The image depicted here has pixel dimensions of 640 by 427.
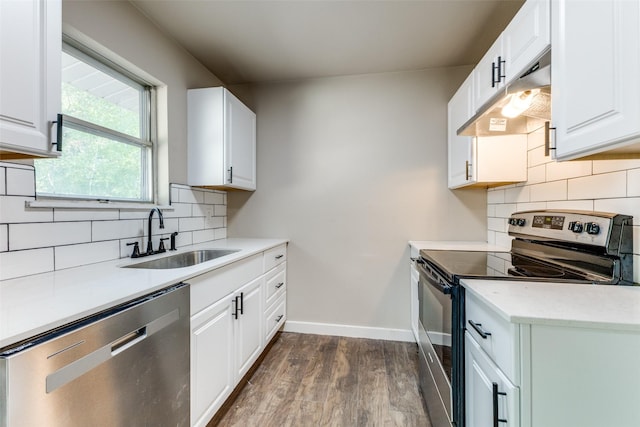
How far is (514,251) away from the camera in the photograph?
1.85m

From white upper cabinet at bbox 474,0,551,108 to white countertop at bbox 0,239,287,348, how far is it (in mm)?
1778

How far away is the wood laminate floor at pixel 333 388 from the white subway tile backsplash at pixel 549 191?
1.47 m

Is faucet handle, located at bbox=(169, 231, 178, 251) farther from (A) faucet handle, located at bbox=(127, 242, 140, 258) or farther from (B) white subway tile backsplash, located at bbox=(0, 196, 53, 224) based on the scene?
(B) white subway tile backsplash, located at bbox=(0, 196, 53, 224)

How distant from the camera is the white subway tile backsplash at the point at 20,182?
120 cm

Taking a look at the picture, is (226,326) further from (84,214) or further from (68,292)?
(84,214)

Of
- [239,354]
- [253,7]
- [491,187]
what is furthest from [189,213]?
[491,187]

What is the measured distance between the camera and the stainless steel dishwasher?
70 cm

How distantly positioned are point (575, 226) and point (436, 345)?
864mm

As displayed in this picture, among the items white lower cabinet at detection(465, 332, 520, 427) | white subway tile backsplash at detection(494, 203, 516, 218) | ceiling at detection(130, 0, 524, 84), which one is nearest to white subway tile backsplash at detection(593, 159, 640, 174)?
white subway tile backsplash at detection(494, 203, 516, 218)

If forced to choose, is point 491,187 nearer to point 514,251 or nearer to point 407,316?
point 514,251

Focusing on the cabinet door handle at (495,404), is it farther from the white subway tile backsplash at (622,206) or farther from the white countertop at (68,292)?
the white countertop at (68,292)

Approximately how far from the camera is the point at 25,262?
1236 millimetres

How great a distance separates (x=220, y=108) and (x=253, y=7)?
0.77 meters

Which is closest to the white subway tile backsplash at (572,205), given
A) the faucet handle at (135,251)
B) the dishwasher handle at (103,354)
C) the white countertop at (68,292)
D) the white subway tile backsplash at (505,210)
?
the white subway tile backsplash at (505,210)
